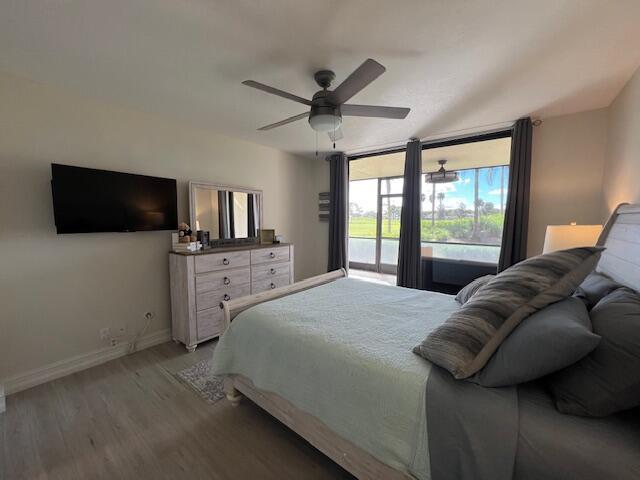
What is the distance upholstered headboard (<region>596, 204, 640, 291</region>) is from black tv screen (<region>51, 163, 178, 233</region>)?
11.4ft

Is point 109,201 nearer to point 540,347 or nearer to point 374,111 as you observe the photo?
point 374,111

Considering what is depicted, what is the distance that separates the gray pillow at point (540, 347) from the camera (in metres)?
0.83

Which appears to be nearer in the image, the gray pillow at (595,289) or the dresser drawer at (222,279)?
the gray pillow at (595,289)

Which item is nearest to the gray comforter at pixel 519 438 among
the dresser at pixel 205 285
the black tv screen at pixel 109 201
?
the dresser at pixel 205 285

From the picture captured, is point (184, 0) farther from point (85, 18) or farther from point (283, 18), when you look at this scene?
point (85, 18)

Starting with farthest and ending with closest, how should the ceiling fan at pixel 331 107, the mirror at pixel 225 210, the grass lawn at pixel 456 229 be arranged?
the grass lawn at pixel 456 229
the mirror at pixel 225 210
the ceiling fan at pixel 331 107

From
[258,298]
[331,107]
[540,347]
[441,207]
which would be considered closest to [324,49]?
[331,107]

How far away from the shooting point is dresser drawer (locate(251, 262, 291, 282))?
3.21m

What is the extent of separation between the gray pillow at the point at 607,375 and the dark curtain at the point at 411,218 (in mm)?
2525

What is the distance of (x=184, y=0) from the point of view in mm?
1291

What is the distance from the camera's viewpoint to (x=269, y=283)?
3.39 metres

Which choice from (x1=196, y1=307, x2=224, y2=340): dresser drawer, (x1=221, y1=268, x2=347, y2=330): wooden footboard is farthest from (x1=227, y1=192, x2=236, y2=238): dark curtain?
(x1=221, y1=268, x2=347, y2=330): wooden footboard

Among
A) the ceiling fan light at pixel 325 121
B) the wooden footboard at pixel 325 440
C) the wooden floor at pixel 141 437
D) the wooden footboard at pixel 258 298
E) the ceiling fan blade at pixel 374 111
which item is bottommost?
the wooden floor at pixel 141 437

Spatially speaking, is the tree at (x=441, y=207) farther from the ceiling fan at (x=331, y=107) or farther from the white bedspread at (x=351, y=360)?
the ceiling fan at (x=331, y=107)
